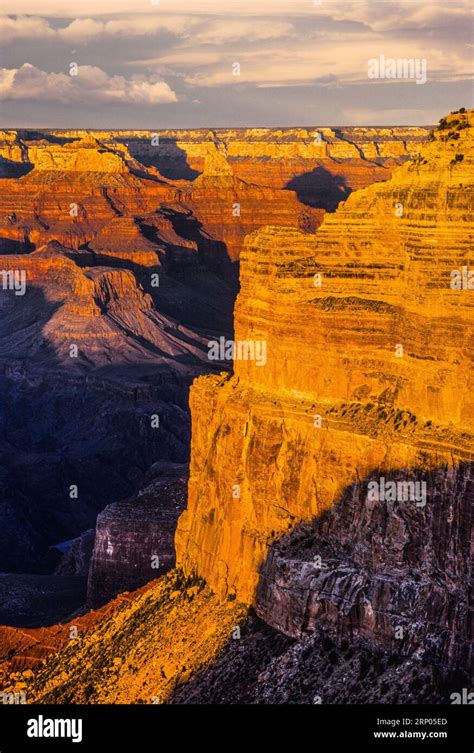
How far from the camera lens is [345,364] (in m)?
34.8

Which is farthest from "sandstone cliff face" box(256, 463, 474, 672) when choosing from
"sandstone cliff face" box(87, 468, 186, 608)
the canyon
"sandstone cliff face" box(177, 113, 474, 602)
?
"sandstone cliff face" box(87, 468, 186, 608)

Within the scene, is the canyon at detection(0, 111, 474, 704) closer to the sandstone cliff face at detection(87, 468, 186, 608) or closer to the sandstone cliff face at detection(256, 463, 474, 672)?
the sandstone cliff face at detection(256, 463, 474, 672)

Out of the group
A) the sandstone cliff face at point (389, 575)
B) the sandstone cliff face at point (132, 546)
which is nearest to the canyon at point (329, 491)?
the sandstone cliff face at point (389, 575)

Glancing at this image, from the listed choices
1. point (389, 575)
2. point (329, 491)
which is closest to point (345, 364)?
point (329, 491)

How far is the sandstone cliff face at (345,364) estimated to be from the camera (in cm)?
3256

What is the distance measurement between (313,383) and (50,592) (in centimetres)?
2931

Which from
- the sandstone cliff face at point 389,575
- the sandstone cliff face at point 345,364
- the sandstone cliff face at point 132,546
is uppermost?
the sandstone cliff face at point 345,364

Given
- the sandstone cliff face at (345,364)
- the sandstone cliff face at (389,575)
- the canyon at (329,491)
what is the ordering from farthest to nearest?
the sandstone cliff face at (345,364), the canyon at (329,491), the sandstone cliff face at (389,575)

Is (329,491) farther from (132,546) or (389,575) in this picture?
(132,546)

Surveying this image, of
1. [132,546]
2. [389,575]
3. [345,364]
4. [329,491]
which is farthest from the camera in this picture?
[132,546]

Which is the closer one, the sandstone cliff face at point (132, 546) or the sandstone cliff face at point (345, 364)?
the sandstone cliff face at point (345, 364)

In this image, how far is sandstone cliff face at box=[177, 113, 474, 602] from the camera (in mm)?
32562

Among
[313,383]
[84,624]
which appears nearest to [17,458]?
[84,624]

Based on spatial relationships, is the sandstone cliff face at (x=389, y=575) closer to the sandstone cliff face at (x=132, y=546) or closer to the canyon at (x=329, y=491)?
the canyon at (x=329, y=491)
